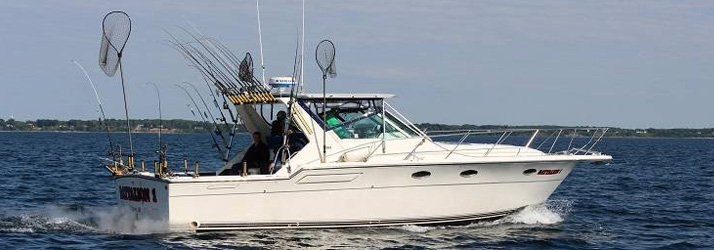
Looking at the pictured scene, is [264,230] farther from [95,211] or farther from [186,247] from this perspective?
[95,211]

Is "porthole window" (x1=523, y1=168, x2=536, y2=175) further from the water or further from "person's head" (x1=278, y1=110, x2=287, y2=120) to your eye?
"person's head" (x1=278, y1=110, x2=287, y2=120)

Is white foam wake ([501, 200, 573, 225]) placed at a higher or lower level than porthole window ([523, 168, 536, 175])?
lower

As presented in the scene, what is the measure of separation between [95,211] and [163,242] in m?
4.38

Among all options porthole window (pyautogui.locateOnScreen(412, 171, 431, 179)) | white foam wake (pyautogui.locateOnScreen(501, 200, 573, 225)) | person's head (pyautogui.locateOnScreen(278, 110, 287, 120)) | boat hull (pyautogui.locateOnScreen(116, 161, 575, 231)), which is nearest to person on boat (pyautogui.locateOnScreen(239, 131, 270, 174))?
person's head (pyautogui.locateOnScreen(278, 110, 287, 120))

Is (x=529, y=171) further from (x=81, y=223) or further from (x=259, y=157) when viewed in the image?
(x=81, y=223)

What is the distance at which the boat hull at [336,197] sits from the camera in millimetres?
17141

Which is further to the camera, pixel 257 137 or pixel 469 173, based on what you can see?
pixel 257 137

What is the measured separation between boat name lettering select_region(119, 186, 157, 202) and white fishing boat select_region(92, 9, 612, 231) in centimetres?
2

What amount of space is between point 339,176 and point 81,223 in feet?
16.5

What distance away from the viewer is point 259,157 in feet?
59.7

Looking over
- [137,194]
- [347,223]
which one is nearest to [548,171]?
[347,223]

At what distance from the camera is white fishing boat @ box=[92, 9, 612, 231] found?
56.4 feet

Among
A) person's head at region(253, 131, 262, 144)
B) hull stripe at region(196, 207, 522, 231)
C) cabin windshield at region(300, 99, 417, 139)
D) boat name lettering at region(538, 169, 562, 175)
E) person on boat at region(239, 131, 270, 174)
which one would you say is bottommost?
hull stripe at region(196, 207, 522, 231)

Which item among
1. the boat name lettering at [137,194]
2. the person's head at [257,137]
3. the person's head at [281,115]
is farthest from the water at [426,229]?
the person's head at [281,115]
